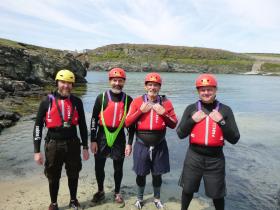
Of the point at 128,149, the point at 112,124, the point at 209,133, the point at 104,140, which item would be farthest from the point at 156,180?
the point at 209,133

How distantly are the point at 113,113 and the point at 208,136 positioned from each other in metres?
2.28

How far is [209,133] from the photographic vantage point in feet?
18.7

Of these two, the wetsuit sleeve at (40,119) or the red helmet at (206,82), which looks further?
the wetsuit sleeve at (40,119)

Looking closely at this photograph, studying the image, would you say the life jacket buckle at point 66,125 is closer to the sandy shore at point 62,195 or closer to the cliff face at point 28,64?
the sandy shore at point 62,195

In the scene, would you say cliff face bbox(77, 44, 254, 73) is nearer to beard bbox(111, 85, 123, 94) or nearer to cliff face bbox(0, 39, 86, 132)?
cliff face bbox(0, 39, 86, 132)

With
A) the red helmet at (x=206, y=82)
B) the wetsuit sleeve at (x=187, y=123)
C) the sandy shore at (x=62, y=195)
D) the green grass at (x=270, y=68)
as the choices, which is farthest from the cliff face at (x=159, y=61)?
the red helmet at (x=206, y=82)

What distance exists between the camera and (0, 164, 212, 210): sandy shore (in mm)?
7677

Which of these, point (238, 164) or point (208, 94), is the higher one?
point (208, 94)

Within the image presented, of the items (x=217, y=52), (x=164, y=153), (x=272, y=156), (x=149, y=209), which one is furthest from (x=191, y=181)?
(x=217, y=52)

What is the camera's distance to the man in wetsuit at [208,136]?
224 inches

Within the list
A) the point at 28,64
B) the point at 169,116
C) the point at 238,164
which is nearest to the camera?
the point at 169,116

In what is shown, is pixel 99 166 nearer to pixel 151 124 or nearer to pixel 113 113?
pixel 113 113

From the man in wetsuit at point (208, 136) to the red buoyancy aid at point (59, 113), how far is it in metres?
2.20

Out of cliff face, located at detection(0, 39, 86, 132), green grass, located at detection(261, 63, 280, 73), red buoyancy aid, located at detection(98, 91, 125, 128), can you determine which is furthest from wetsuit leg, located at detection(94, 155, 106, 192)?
green grass, located at detection(261, 63, 280, 73)
